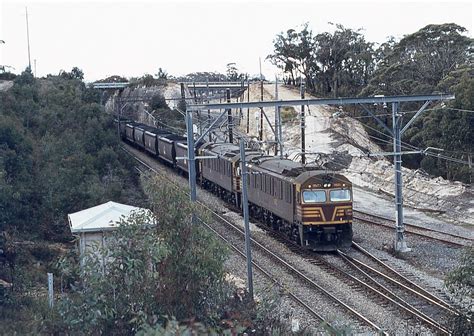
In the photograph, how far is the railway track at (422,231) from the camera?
2548cm

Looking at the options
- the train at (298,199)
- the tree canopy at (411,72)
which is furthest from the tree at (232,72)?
the train at (298,199)

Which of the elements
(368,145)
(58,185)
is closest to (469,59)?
(368,145)

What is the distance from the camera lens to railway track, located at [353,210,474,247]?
25.5 m

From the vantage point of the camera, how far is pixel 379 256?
2341 centimetres

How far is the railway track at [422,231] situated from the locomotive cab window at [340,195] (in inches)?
162

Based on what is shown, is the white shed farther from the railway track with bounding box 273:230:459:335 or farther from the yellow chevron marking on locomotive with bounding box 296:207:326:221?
the yellow chevron marking on locomotive with bounding box 296:207:326:221

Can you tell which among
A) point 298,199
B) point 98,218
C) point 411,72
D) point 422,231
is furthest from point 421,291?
point 411,72

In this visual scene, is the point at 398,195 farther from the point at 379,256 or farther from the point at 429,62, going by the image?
the point at 429,62

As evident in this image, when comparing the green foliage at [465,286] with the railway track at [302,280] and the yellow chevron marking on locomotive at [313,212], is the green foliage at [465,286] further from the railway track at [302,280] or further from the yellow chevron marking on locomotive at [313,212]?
the yellow chevron marking on locomotive at [313,212]

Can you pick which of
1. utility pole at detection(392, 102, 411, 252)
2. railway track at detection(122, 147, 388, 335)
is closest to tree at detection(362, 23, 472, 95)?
utility pole at detection(392, 102, 411, 252)

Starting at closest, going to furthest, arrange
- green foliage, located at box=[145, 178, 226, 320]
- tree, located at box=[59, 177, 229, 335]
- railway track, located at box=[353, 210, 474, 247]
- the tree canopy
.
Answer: tree, located at box=[59, 177, 229, 335] → green foliage, located at box=[145, 178, 226, 320] → railway track, located at box=[353, 210, 474, 247] → the tree canopy

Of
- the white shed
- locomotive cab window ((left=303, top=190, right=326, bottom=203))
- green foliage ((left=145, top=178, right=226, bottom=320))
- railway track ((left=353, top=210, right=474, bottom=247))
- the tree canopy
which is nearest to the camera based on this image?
green foliage ((left=145, top=178, right=226, bottom=320))

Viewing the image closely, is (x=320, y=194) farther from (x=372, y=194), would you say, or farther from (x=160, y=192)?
(x=372, y=194)

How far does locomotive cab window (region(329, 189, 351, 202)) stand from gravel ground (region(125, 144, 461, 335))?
81.0 inches
